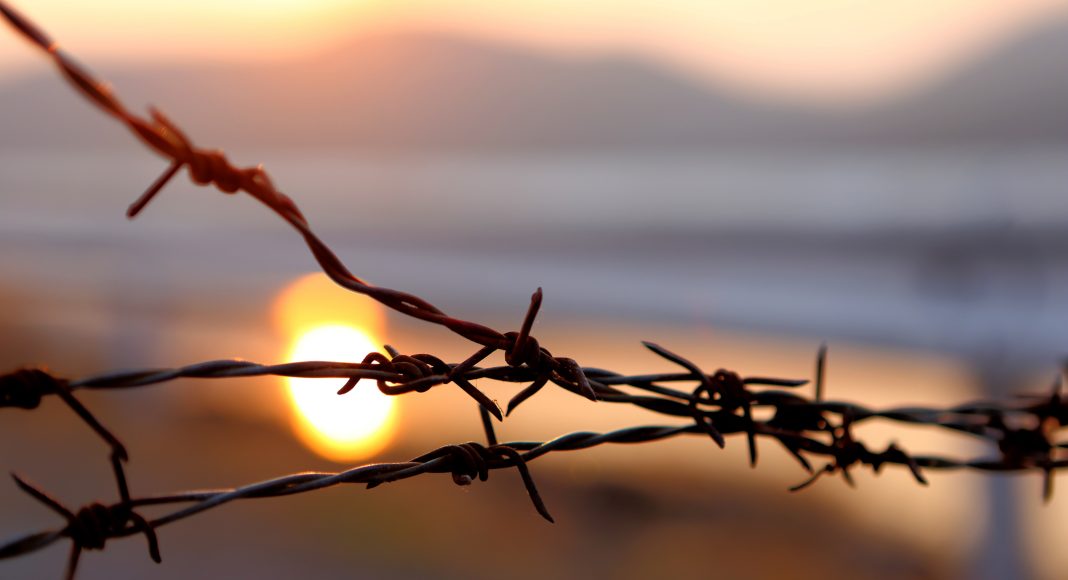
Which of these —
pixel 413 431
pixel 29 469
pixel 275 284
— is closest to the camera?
pixel 29 469

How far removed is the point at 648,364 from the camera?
8.46 m

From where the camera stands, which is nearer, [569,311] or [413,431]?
[413,431]

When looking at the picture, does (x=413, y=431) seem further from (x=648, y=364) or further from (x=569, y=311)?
(x=569, y=311)

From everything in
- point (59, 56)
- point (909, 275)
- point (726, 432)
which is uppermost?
point (909, 275)

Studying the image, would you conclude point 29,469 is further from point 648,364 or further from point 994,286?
point 994,286

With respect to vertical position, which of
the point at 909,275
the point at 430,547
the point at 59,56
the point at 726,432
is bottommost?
the point at 430,547

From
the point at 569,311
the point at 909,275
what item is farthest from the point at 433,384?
the point at 909,275

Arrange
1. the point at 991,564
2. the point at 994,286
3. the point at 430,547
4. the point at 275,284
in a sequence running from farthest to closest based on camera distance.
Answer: the point at 275,284
the point at 994,286
the point at 430,547
the point at 991,564

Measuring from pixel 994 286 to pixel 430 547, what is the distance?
6.90 m

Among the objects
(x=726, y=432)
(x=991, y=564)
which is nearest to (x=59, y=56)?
(x=726, y=432)

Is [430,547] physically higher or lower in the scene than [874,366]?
lower

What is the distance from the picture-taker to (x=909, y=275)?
1177 centimetres

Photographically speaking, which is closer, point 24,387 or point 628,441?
point 24,387

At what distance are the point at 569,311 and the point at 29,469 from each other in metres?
6.28
